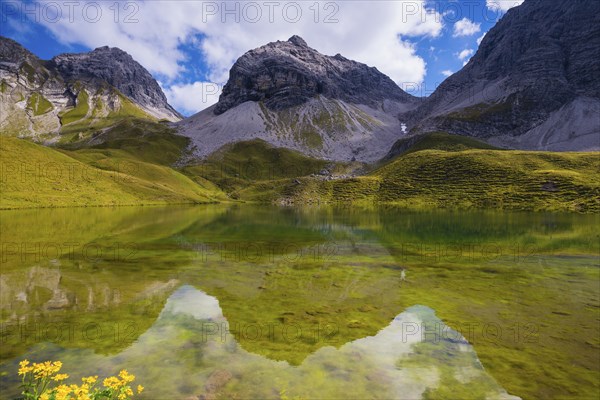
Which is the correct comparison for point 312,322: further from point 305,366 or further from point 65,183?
point 65,183

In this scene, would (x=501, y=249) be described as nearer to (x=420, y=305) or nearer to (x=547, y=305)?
(x=547, y=305)

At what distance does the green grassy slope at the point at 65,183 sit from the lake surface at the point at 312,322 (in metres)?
81.4

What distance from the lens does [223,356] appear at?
12969 mm

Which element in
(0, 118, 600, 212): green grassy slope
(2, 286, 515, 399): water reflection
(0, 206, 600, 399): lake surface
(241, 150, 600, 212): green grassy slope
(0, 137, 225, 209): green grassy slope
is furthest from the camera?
(241, 150, 600, 212): green grassy slope

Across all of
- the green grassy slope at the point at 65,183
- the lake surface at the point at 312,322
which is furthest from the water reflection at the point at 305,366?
the green grassy slope at the point at 65,183

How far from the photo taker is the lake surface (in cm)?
1134

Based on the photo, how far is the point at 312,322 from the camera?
1614 cm

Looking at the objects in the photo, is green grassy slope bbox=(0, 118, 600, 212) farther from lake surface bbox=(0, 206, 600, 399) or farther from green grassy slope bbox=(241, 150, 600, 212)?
lake surface bbox=(0, 206, 600, 399)

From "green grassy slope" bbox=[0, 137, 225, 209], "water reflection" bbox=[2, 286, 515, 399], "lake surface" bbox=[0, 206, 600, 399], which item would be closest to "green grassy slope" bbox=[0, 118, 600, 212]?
"green grassy slope" bbox=[0, 137, 225, 209]

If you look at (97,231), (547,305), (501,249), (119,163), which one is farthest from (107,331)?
(119,163)

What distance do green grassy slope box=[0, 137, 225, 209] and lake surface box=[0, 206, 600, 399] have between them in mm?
81366

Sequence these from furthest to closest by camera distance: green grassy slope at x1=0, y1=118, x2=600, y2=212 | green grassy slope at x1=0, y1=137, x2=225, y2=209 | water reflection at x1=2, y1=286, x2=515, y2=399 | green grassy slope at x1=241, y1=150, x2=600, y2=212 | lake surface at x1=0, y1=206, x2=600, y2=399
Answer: green grassy slope at x1=241, y1=150, x2=600, y2=212 < green grassy slope at x1=0, y1=118, x2=600, y2=212 < green grassy slope at x1=0, y1=137, x2=225, y2=209 < lake surface at x1=0, y1=206, x2=600, y2=399 < water reflection at x1=2, y1=286, x2=515, y2=399

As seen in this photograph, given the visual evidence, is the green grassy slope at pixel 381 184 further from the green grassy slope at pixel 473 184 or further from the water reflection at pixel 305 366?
the water reflection at pixel 305 366

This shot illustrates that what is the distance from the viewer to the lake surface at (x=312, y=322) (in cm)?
1134
